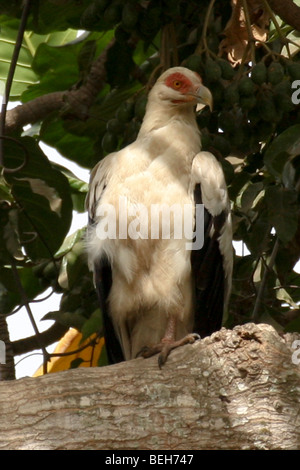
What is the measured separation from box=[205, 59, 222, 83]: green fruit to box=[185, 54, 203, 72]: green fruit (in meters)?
0.05

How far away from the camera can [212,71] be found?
4.76m

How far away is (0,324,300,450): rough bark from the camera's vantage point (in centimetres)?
363

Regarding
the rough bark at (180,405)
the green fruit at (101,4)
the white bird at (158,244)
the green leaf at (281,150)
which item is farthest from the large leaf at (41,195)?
the rough bark at (180,405)

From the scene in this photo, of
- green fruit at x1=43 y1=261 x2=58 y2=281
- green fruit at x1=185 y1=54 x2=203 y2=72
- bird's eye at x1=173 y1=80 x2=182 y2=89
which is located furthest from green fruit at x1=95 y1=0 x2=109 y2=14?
green fruit at x1=43 y1=261 x2=58 y2=281

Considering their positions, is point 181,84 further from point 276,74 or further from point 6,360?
point 6,360

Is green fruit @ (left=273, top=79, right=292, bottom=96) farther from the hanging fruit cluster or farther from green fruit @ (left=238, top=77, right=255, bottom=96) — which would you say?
green fruit @ (left=238, top=77, right=255, bottom=96)

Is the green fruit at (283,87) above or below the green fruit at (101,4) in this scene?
below

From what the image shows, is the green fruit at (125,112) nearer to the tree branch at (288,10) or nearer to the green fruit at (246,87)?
the green fruit at (246,87)

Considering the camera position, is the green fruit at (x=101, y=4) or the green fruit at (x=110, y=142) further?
the green fruit at (x=110, y=142)

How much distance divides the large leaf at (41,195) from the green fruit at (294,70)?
130cm

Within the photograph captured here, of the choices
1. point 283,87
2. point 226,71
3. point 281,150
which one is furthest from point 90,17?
Result: point 281,150

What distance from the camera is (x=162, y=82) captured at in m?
5.28

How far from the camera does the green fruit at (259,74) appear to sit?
4.65m

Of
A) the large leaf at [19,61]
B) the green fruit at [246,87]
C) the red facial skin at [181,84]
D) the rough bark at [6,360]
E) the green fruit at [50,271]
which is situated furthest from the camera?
the large leaf at [19,61]
